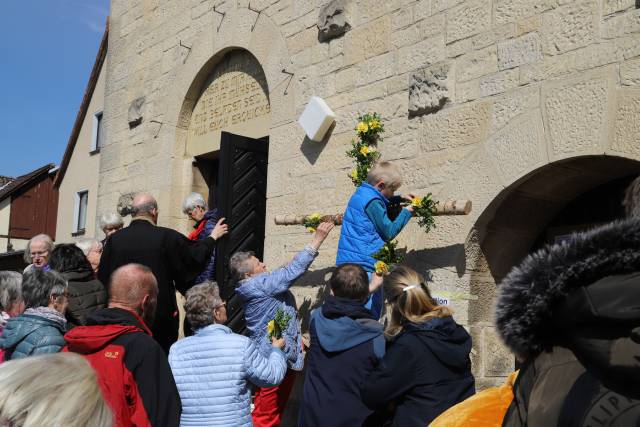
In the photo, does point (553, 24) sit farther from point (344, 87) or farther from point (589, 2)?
point (344, 87)

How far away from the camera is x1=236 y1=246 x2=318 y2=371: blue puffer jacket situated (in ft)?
15.9

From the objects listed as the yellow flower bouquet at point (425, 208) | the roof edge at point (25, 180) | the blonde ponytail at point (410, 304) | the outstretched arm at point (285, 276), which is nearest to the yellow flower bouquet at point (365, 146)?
the yellow flower bouquet at point (425, 208)

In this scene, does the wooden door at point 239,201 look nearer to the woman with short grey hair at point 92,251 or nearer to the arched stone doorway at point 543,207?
the woman with short grey hair at point 92,251

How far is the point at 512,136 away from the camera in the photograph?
454cm

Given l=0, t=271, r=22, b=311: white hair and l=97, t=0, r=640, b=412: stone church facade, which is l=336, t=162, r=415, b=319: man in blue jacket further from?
l=0, t=271, r=22, b=311: white hair

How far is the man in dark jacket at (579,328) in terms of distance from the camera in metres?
1.21

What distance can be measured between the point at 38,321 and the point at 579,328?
111 inches

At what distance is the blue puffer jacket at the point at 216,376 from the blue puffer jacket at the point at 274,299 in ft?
3.93

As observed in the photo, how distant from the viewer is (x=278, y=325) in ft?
15.5

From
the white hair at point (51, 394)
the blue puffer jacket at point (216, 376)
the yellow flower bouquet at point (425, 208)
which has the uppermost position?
the yellow flower bouquet at point (425, 208)

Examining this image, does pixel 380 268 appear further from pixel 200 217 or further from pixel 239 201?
pixel 239 201

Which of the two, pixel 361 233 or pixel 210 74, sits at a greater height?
pixel 210 74

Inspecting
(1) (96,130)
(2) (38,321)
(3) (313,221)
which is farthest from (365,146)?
(1) (96,130)

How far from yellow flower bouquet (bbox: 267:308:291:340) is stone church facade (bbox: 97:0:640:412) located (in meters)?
1.06
